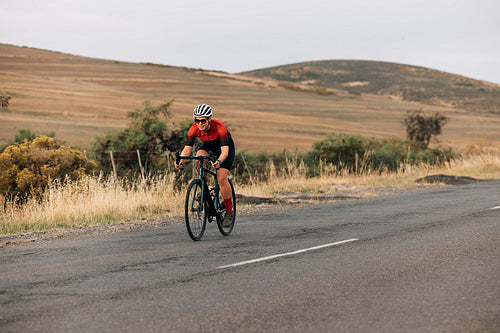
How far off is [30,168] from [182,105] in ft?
196

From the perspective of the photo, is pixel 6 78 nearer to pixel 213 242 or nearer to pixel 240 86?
pixel 240 86

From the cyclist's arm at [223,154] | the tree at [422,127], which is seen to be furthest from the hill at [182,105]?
the cyclist's arm at [223,154]

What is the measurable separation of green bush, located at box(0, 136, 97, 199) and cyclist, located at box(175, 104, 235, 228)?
9556 mm

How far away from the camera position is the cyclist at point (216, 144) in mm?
9250

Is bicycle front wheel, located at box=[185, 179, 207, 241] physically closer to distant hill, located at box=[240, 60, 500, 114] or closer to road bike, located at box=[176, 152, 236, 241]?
road bike, located at box=[176, 152, 236, 241]

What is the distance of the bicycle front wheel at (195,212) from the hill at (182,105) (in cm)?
3773

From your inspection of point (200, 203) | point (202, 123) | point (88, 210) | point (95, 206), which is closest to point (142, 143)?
point (95, 206)

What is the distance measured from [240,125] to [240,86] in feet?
140

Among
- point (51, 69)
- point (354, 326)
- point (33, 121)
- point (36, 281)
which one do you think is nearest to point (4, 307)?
point (36, 281)

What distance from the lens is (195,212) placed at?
948 centimetres

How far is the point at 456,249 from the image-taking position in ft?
27.8

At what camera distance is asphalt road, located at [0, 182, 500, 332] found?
510cm

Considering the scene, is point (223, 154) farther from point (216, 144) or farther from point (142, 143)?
point (142, 143)

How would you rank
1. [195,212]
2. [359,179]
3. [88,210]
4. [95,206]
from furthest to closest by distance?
[359,179], [95,206], [88,210], [195,212]
